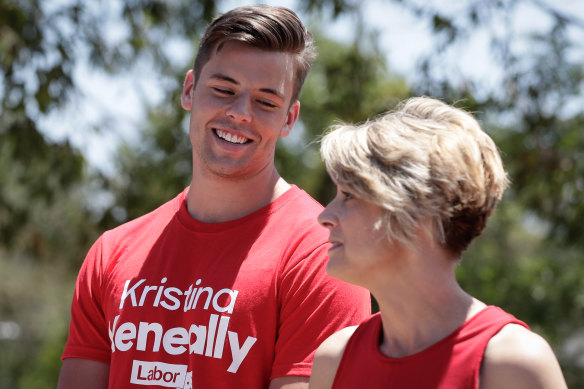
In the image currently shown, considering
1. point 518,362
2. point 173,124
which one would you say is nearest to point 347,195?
point 518,362

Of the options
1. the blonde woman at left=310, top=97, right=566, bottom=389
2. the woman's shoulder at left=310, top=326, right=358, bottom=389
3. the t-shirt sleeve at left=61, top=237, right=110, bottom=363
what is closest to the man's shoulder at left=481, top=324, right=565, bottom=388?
the blonde woman at left=310, top=97, right=566, bottom=389

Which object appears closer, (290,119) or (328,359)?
(328,359)

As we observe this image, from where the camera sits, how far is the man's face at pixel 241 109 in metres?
2.54

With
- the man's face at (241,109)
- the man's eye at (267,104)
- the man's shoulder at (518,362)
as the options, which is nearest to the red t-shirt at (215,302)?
the man's face at (241,109)

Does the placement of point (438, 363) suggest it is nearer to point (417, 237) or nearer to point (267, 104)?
point (417, 237)

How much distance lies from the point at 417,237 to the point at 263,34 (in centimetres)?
104

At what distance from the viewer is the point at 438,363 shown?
1.74m

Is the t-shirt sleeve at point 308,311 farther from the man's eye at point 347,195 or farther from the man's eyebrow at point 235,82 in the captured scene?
the man's eyebrow at point 235,82

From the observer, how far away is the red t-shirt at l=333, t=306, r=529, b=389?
169cm

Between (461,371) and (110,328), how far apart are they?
124 centimetres

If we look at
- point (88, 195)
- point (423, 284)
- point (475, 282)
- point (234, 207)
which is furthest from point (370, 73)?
point (423, 284)

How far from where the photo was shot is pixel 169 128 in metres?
8.92

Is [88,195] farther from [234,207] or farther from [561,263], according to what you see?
[561,263]

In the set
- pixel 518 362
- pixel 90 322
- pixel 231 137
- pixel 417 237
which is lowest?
pixel 90 322
